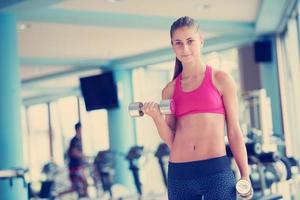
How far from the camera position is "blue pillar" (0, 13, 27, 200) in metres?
5.54

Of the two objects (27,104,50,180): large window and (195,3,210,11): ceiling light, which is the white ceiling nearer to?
(195,3,210,11): ceiling light

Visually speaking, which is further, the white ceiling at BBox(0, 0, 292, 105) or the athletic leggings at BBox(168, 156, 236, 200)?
the white ceiling at BBox(0, 0, 292, 105)

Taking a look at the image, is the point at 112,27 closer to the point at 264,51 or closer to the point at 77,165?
the point at 77,165

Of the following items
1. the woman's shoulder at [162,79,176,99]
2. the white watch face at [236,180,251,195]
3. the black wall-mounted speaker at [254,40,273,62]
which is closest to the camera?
the white watch face at [236,180,251,195]

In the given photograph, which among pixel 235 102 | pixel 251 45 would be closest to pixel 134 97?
pixel 251 45

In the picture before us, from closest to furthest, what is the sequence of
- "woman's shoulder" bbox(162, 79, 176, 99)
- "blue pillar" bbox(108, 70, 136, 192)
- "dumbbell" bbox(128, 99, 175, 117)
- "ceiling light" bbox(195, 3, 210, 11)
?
1. "dumbbell" bbox(128, 99, 175, 117)
2. "woman's shoulder" bbox(162, 79, 176, 99)
3. "ceiling light" bbox(195, 3, 210, 11)
4. "blue pillar" bbox(108, 70, 136, 192)

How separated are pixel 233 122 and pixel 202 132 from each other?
129mm

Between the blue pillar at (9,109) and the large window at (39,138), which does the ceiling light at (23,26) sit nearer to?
the blue pillar at (9,109)

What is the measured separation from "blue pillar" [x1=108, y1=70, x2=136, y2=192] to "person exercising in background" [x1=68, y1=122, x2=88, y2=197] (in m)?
2.76

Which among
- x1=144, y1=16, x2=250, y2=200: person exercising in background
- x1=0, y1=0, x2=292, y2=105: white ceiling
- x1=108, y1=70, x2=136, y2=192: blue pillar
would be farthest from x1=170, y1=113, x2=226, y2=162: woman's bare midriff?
x1=108, y1=70, x2=136, y2=192: blue pillar

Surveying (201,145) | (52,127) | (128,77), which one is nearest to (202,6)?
(128,77)

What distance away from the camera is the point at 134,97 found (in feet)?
36.8

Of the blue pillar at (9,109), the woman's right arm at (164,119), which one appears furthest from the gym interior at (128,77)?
the woman's right arm at (164,119)

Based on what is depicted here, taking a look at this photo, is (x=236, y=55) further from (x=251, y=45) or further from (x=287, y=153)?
(x=287, y=153)
